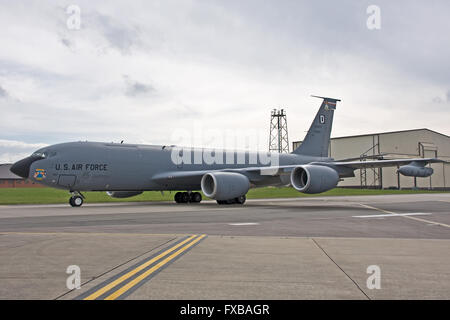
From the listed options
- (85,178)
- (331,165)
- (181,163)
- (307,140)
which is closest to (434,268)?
(331,165)

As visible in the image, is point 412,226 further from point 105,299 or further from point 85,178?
point 85,178

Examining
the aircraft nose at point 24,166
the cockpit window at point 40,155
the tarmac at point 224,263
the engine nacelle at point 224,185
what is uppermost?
the cockpit window at point 40,155

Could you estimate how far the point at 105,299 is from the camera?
14.4 feet

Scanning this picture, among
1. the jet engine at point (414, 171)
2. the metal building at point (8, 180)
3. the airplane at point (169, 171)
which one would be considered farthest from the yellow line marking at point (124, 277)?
the metal building at point (8, 180)

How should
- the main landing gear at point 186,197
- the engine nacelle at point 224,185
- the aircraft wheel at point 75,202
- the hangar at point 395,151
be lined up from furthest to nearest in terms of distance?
the hangar at point 395,151, the main landing gear at point 186,197, the engine nacelle at point 224,185, the aircraft wheel at point 75,202

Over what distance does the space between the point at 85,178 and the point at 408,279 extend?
1967 centimetres

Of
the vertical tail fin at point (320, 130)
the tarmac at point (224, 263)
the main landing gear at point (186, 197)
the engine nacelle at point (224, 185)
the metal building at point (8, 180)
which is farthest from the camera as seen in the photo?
the metal building at point (8, 180)

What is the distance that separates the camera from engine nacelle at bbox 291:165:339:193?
A: 20781mm

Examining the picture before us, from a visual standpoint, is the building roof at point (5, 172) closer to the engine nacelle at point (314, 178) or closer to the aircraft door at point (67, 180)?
the aircraft door at point (67, 180)

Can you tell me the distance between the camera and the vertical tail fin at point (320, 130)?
30.5 m

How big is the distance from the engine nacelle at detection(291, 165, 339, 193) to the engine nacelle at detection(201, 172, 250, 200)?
2992 millimetres

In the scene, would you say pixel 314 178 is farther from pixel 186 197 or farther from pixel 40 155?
pixel 40 155

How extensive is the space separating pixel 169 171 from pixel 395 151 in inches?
1659

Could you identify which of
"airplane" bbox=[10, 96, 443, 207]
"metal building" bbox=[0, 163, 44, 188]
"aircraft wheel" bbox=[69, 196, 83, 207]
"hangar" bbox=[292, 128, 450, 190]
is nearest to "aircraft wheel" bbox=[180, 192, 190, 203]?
"airplane" bbox=[10, 96, 443, 207]
